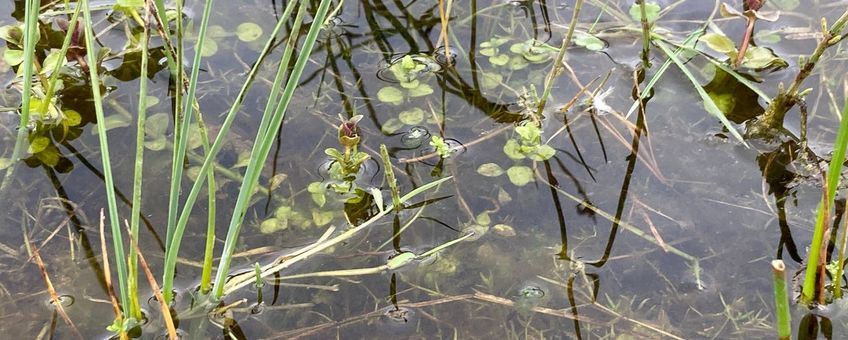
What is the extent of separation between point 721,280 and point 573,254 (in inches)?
14.2

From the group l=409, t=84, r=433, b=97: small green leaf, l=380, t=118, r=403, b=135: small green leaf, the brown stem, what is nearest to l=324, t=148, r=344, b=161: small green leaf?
l=380, t=118, r=403, b=135: small green leaf

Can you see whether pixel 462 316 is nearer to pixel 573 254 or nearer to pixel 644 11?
pixel 573 254

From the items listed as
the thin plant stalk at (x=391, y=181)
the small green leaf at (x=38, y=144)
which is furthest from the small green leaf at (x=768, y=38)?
the small green leaf at (x=38, y=144)

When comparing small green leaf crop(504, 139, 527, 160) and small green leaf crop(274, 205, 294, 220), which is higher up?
small green leaf crop(504, 139, 527, 160)

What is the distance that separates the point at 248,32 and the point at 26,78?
0.73 metres

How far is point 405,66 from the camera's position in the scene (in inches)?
89.9

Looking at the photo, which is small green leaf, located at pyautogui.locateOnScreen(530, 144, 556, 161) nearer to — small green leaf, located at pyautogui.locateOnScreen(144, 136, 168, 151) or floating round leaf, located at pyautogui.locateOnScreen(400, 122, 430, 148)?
floating round leaf, located at pyautogui.locateOnScreen(400, 122, 430, 148)

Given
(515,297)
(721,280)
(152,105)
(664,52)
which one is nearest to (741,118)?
(664,52)

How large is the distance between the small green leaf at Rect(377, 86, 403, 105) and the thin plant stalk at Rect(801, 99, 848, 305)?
119cm

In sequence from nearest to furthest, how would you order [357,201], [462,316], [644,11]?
[462,316] → [357,201] → [644,11]

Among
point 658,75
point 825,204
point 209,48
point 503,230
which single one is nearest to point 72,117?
point 209,48

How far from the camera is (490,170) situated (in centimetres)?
204

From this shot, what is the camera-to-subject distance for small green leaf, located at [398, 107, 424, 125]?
2.18 meters

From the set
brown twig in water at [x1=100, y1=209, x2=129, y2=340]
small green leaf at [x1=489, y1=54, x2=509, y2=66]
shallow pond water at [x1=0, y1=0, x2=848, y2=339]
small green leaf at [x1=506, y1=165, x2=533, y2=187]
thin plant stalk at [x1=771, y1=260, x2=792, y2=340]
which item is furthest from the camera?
small green leaf at [x1=489, y1=54, x2=509, y2=66]
